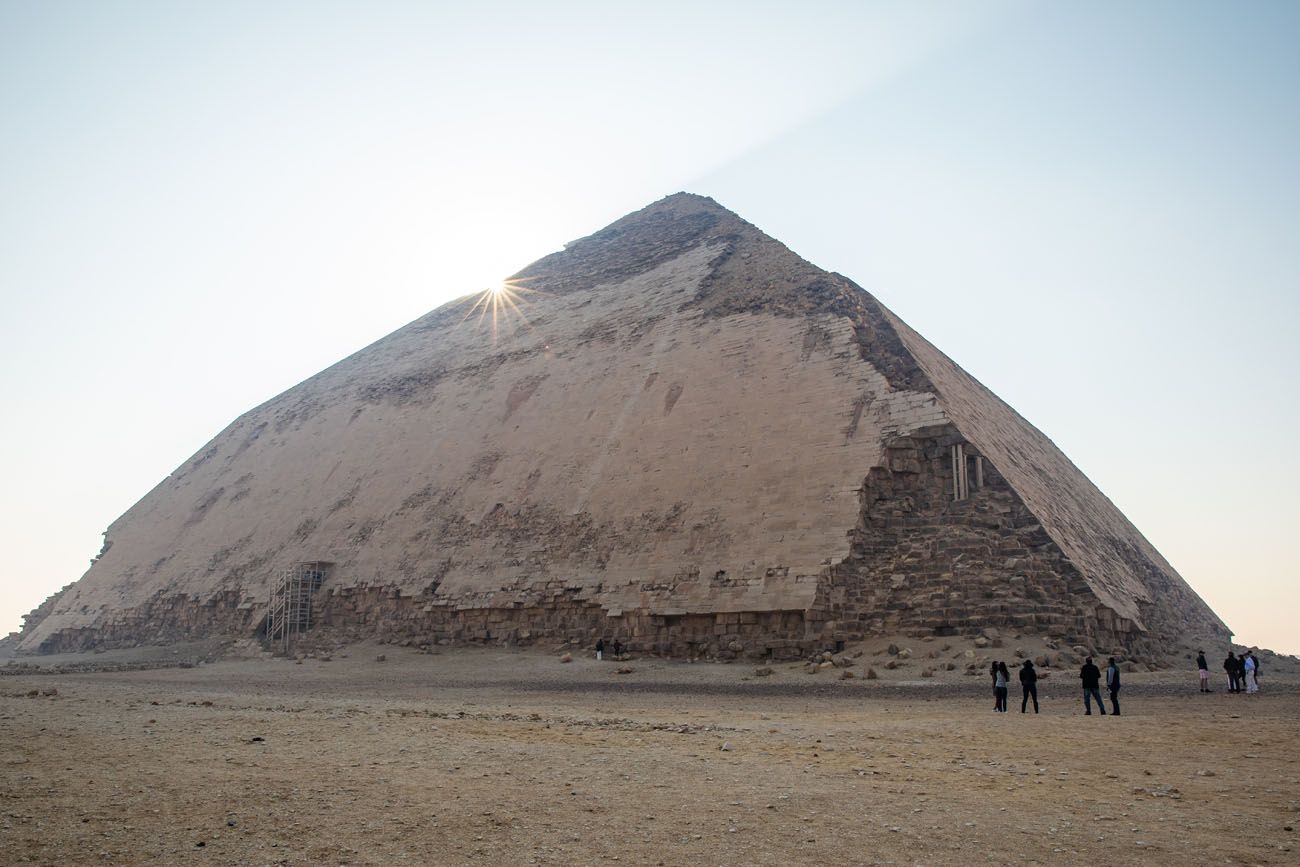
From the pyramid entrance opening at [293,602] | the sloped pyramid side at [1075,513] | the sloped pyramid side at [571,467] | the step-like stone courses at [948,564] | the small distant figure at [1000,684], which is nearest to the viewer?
the small distant figure at [1000,684]

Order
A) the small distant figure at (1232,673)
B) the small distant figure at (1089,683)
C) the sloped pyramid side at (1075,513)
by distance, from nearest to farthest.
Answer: the small distant figure at (1089,683)
the small distant figure at (1232,673)
the sloped pyramid side at (1075,513)

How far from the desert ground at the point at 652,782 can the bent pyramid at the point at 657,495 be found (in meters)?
4.33

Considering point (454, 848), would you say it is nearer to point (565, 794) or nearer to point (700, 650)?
point (565, 794)

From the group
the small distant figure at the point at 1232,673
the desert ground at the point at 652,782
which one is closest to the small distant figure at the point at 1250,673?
the small distant figure at the point at 1232,673

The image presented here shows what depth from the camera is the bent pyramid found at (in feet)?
54.3

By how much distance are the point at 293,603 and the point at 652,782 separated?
67.8 ft

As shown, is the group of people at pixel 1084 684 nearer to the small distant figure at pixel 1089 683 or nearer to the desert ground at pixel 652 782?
the small distant figure at pixel 1089 683

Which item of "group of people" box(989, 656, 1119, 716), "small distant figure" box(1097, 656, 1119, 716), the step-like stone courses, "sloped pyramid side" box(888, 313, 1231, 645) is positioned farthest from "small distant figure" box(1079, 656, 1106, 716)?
"sloped pyramid side" box(888, 313, 1231, 645)

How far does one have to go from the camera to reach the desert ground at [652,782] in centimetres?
498

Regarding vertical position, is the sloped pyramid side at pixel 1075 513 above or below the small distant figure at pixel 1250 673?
above

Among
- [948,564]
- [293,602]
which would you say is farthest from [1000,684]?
[293,602]

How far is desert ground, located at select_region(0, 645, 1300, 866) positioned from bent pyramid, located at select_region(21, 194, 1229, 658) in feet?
14.2

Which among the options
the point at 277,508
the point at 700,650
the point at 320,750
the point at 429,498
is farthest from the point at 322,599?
the point at 320,750

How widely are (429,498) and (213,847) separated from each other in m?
21.2
